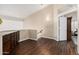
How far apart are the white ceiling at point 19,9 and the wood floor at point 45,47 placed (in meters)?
0.69

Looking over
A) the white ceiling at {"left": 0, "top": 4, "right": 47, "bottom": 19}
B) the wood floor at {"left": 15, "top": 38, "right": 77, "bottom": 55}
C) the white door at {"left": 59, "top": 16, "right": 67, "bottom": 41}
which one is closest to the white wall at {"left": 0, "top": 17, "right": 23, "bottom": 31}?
the white ceiling at {"left": 0, "top": 4, "right": 47, "bottom": 19}

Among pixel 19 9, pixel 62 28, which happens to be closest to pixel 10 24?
pixel 19 9

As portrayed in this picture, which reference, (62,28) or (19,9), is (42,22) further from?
(19,9)

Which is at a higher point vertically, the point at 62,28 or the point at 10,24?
the point at 10,24

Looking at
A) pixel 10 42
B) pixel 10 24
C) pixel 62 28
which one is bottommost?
pixel 10 42

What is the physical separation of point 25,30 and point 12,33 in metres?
0.32

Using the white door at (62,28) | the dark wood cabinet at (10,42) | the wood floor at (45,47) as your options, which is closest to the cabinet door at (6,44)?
the dark wood cabinet at (10,42)

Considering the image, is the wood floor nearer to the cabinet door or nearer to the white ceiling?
the cabinet door

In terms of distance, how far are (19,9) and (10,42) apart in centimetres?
85

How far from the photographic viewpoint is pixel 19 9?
106 inches

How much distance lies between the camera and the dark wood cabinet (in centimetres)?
265

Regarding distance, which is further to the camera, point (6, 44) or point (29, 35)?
point (29, 35)

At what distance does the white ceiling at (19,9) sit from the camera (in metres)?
2.60

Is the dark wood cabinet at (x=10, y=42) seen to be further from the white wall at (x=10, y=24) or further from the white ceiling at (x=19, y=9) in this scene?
the white ceiling at (x=19, y=9)
